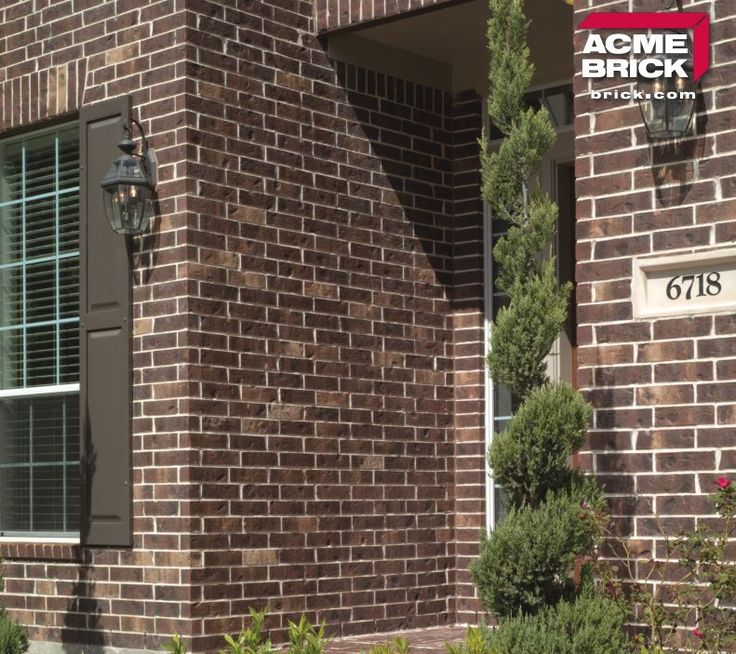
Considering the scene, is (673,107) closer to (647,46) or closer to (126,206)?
(647,46)

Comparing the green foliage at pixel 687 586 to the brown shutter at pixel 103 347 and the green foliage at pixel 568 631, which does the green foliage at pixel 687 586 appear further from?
the brown shutter at pixel 103 347

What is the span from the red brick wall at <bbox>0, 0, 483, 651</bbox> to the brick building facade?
2cm

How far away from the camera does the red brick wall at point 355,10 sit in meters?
9.30

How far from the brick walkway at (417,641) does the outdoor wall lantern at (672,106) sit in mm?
3395

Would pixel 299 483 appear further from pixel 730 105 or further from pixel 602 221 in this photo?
pixel 730 105

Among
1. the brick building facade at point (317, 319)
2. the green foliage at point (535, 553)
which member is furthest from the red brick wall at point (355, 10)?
the green foliage at point (535, 553)

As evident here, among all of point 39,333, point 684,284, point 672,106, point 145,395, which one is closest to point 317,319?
point 145,395

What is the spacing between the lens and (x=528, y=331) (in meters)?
7.02

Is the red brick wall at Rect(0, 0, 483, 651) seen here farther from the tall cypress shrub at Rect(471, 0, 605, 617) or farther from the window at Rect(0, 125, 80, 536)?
the tall cypress shrub at Rect(471, 0, 605, 617)

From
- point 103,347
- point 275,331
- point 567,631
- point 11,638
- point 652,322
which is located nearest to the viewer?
point 567,631

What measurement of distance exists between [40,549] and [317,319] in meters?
2.36

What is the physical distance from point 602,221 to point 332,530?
10.2 ft

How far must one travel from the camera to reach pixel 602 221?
7473 mm

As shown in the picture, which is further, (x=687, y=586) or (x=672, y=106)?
(x=672, y=106)
